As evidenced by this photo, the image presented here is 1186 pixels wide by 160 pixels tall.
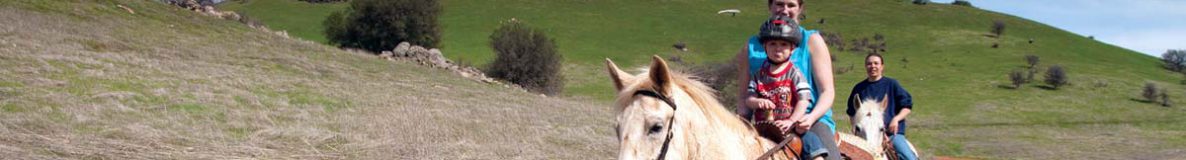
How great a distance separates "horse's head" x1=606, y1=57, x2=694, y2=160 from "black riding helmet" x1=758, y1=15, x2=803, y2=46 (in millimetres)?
637

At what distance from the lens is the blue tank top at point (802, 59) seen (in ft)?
13.2

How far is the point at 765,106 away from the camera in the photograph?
394 cm

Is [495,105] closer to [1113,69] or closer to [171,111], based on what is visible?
[171,111]

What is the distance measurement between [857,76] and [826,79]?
67042 millimetres

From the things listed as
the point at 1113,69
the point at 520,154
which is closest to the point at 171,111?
the point at 520,154

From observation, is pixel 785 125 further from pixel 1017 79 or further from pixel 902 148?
pixel 1017 79

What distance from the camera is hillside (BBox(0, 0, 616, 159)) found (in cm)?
1169

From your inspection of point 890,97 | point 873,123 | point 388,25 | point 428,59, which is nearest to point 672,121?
point 873,123

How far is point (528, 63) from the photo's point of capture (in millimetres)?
49344

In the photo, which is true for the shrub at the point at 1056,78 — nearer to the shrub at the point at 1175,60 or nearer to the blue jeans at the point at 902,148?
the shrub at the point at 1175,60

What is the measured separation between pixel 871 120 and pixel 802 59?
3219 millimetres

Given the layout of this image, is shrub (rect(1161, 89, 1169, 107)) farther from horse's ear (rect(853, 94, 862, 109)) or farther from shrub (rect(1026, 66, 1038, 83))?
horse's ear (rect(853, 94, 862, 109))

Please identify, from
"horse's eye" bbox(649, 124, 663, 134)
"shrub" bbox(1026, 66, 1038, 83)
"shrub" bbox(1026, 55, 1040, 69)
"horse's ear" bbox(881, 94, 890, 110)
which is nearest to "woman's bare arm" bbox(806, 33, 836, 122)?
"horse's eye" bbox(649, 124, 663, 134)

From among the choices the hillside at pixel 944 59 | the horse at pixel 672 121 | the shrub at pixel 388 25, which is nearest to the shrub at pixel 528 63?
the hillside at pixel 944 59
